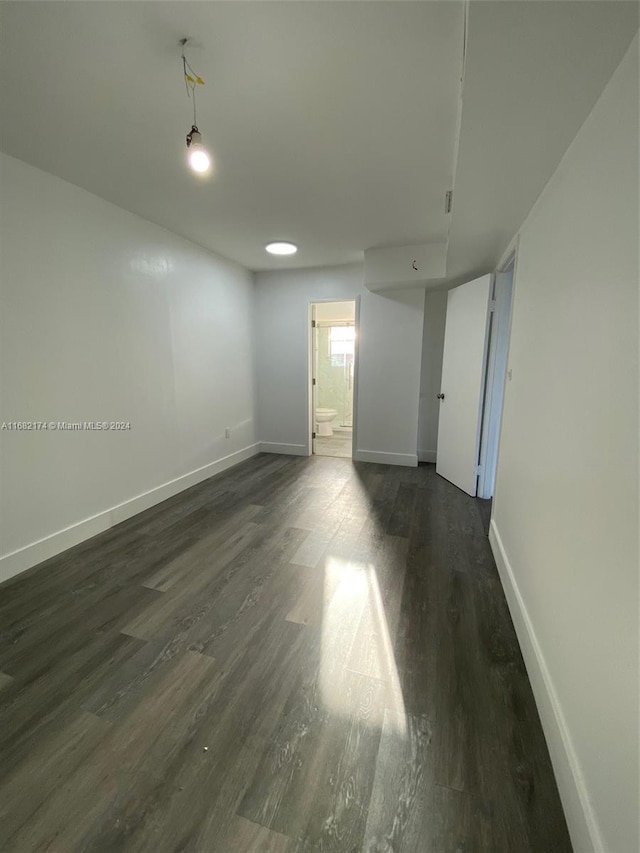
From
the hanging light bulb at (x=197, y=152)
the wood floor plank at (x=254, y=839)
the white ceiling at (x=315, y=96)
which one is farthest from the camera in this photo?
the hanging light bulb at (x=197, y=152)

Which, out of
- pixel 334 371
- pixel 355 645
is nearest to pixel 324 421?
pixel 334 371

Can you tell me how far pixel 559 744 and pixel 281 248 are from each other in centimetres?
376

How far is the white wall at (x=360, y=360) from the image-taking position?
402cm

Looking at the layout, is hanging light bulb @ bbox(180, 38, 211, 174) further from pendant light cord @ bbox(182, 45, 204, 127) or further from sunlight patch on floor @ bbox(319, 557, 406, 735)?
sunlight patch on floor @ bbox(319, 557, 406, 735)

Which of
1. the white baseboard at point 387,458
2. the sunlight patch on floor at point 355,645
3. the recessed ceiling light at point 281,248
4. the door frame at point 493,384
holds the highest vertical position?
the recessed ceiling light at point 281,248

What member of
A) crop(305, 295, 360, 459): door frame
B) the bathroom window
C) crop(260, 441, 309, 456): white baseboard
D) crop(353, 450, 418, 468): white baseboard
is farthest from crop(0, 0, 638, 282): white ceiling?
the bathroom window

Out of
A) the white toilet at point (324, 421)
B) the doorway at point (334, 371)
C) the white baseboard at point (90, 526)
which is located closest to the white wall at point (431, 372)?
the doorway at point (334, 371)

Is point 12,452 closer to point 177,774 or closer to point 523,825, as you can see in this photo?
point 177,774

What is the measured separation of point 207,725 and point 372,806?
23.9 inches

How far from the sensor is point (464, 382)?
3396 millimetres

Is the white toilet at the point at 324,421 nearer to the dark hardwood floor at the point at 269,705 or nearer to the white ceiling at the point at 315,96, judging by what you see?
the dark hardwood floor at the point at 269,705

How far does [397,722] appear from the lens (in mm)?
1232

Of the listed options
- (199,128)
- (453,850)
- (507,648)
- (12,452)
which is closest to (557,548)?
(507,648)

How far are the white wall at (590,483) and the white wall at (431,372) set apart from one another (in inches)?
102
